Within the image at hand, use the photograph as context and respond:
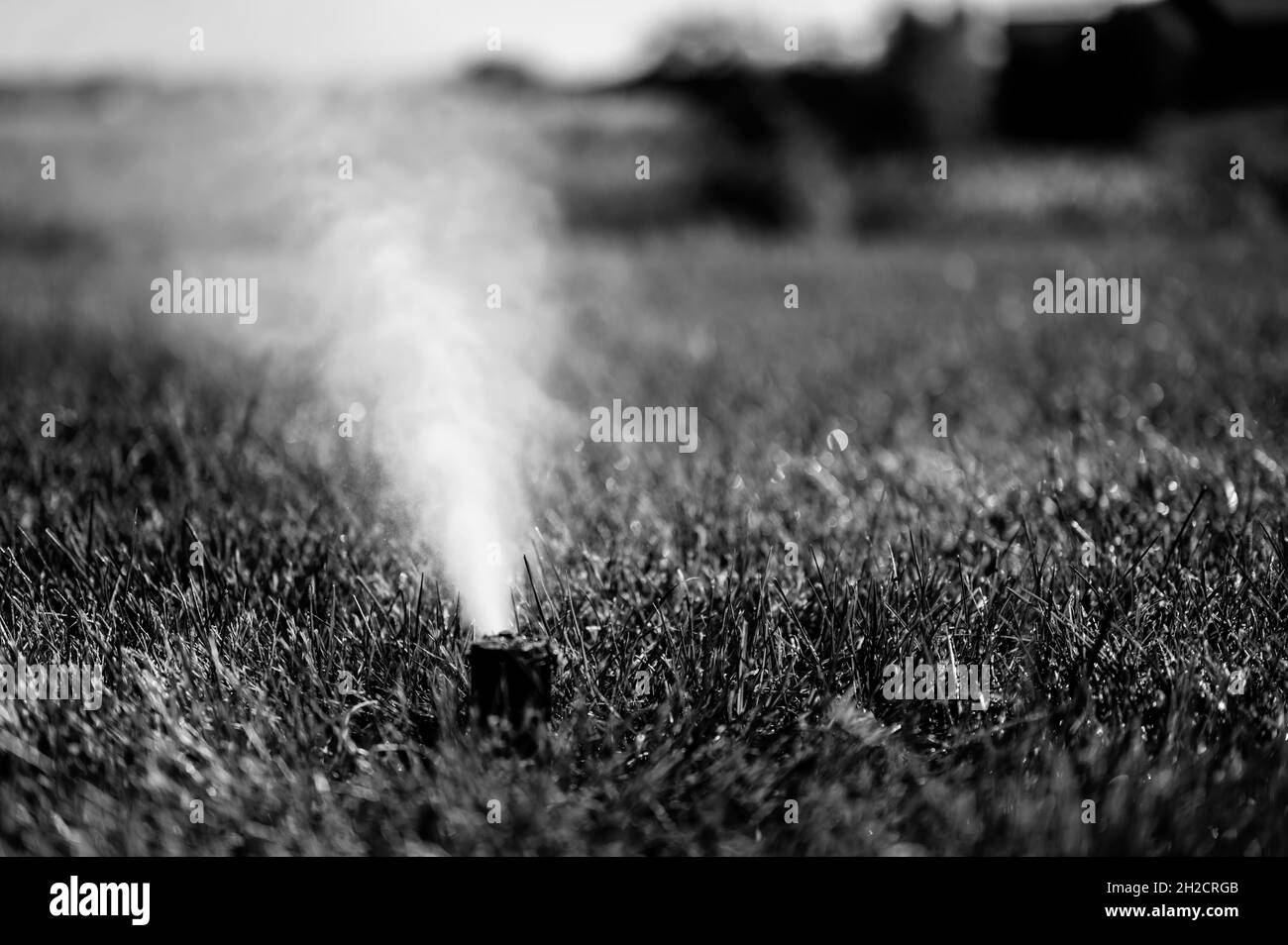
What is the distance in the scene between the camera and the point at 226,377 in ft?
16.4

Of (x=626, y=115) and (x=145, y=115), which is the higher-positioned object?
(x=626, y=115)

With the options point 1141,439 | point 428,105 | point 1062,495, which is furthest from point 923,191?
point 1062,495

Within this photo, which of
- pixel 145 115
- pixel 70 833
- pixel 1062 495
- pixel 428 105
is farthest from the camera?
pixel 145 115

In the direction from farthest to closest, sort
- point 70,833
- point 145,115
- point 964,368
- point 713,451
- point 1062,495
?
point 145,115 < point 964,368 < point 713,451 < point 1062,495 < point 70,833

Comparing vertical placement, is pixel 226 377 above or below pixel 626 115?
below

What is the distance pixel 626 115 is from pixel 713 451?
2115cm

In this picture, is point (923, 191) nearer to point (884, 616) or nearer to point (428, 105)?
point (428, 105)

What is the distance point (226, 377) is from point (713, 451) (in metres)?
2.39

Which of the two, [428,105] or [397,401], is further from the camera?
[428,105]

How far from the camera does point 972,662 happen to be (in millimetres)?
2287

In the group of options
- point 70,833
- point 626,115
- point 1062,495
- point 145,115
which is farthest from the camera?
point 626,115

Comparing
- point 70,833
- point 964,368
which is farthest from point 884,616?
point 964,368
